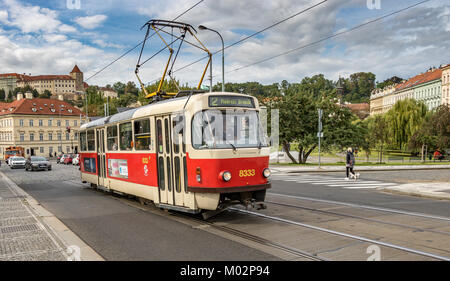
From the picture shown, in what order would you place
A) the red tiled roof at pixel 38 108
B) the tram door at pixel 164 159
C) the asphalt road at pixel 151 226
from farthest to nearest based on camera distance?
the red tiled roof at pixel 38 108 < the tram door at pixel 164 159 < the asphalt road at pixel 151 226

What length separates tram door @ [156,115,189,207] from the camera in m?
9.11

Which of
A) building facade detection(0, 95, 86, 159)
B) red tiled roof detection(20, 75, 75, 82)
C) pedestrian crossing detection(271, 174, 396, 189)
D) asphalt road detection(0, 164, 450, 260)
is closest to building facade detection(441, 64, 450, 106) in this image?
pedestrian crossing detection(271, 174, 396, 189)

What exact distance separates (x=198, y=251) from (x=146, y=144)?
4706mm

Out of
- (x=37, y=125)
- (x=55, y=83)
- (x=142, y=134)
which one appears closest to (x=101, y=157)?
(x=142, y=134)

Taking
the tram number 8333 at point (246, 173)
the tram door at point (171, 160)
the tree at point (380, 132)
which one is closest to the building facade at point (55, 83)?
the tree at point (380, 132)

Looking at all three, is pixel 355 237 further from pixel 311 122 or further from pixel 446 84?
pixel 446 84

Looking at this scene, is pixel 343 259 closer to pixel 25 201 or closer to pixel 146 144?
pixel 146 144

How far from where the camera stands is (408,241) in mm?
7156

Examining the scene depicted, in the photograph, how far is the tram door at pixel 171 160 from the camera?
9.11 m

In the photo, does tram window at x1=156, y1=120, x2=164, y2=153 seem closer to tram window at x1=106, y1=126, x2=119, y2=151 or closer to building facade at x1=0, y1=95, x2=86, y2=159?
tram window at x1=106, y1=126, x2=119, y2=151

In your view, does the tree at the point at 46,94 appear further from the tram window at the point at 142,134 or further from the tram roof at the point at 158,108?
the tram window at the point at 142,134

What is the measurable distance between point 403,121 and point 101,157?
5012cm
